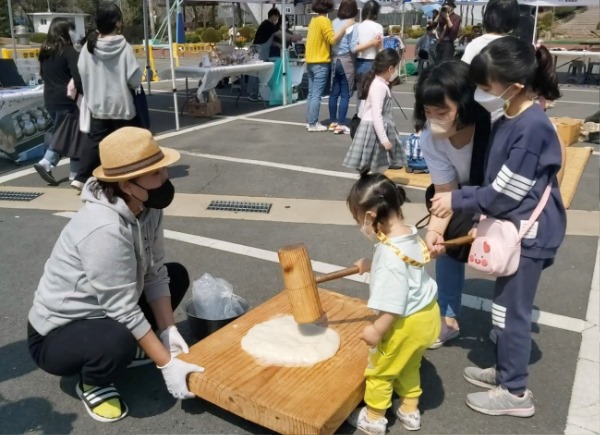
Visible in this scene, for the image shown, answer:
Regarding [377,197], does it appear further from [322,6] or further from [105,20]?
[322,6]

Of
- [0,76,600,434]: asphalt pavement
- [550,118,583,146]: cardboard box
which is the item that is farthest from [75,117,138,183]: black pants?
[550,118,583,146]: cardboard box

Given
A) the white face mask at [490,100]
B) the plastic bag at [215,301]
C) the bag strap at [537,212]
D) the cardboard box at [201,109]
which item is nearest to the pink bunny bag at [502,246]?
the bag strap at [537,212]

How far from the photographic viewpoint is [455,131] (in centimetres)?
252

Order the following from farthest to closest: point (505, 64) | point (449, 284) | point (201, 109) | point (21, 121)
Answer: point (201, 109) < point (21, 121) < point (449, 284) < point (505, 64)

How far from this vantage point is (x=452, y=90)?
2404mm

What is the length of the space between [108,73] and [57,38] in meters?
0.93

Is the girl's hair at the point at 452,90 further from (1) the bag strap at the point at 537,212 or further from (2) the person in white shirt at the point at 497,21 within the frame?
(2) the person in white shirt at the point at 497,21

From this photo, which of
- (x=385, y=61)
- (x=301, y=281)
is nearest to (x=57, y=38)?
(x=385, y=61)

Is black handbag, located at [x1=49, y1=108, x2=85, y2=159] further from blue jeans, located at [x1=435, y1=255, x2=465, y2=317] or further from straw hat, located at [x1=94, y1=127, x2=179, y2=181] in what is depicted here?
blue jeans, located at [x1=435, y1=255, x2=465, y2=317]

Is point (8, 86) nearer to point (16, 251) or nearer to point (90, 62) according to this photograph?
point (90, 62)

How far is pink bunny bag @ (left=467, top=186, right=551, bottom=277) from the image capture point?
233 centimetres

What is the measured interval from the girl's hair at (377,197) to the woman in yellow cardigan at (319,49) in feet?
21.3

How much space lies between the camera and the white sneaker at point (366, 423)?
7.96 feet

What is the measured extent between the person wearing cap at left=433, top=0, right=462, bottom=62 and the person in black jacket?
865 centimetres
